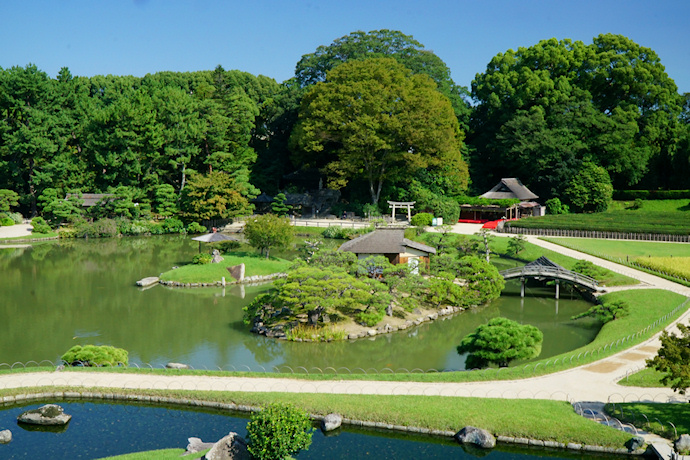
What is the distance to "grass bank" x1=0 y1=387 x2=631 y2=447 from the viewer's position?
14.6m

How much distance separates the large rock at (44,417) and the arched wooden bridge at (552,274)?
22.5 metres

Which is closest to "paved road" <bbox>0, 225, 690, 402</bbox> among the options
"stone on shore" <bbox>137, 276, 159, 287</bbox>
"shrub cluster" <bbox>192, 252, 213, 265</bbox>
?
"stone on shore" <bbox>137, 276, 159, 287</bbox>

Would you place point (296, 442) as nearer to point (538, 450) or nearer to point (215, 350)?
point (538, 450)

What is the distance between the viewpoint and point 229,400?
16828mm

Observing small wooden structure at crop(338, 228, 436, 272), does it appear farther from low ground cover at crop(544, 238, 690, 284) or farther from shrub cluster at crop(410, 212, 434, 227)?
shrub cluster at crop(410, 212, 434, 227)

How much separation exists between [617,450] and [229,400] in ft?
32.2

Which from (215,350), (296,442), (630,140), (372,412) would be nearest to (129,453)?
(296,442)

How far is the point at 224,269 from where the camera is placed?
34969 mm

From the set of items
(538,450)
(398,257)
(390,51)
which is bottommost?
(538,450)

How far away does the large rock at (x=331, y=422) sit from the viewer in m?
15.3

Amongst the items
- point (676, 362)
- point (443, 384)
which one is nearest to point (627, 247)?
point (443, 384)

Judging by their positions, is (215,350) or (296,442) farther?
(215,350)

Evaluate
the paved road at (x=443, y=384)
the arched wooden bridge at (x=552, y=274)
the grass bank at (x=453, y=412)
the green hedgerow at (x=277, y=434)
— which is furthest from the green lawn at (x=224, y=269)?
the green hedgerow at (x=277, y=434)

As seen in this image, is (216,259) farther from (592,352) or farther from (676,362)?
(676,362)
